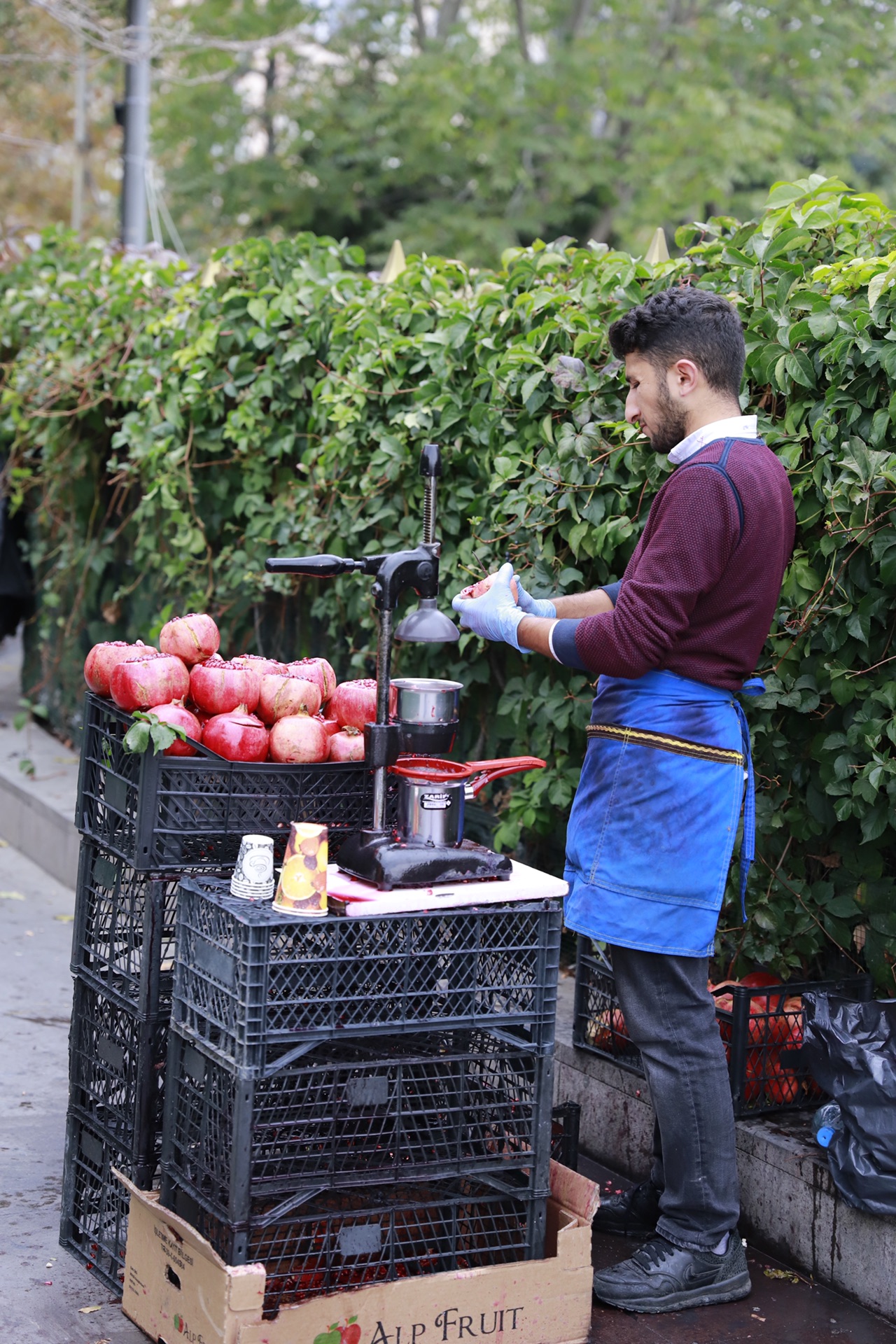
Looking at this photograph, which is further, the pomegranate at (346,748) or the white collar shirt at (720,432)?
Answer: the pomegranate at (346,748)

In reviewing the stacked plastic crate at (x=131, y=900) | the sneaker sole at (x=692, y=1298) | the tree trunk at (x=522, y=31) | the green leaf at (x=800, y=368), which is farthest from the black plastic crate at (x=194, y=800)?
the tree trunk at (x=522, y=31)

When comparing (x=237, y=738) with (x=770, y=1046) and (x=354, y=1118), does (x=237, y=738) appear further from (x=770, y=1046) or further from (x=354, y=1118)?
(x=770, y=1046)

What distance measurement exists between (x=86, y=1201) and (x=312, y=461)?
9.64 feet

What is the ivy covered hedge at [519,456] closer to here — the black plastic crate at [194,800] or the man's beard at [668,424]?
the man's beard at [668,424]

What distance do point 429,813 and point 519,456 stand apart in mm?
1722

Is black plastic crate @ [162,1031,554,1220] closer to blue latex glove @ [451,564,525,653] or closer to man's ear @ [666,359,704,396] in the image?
blue latex glove @ [451,564,525,653]

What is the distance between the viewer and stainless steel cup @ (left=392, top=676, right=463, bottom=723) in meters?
2.96

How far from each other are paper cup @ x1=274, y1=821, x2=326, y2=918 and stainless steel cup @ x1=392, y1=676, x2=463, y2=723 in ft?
1.26

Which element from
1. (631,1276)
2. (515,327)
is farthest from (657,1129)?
(515,327)

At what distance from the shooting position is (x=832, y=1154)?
10.5ft

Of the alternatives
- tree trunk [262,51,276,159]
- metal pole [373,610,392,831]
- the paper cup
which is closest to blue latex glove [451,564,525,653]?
metal pole [373,610,392,831]

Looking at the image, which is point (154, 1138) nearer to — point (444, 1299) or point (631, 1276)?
point (444, 1299)

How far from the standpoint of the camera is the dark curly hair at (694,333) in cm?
303

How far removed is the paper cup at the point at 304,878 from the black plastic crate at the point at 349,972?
3 cm
